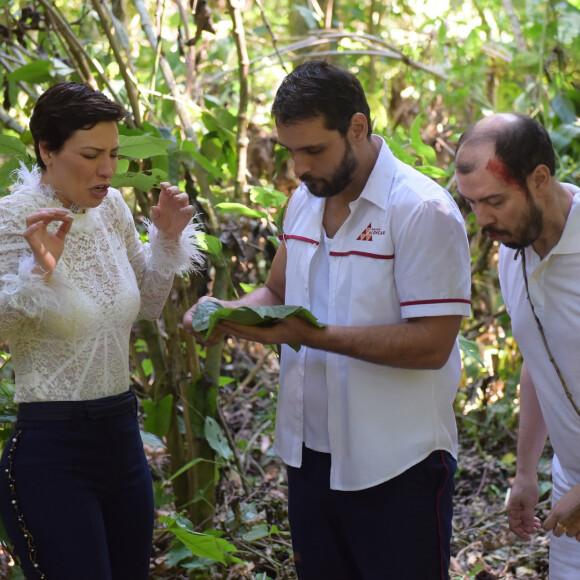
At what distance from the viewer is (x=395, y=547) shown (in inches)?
75.1

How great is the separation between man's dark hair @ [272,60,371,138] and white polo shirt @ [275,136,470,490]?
0.50ft

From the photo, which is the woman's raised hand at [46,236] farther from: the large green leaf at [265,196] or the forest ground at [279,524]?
the forest ground at [279,524]

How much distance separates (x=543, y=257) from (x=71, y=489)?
127 cm

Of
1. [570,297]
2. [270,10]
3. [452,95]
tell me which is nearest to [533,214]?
[570,297]

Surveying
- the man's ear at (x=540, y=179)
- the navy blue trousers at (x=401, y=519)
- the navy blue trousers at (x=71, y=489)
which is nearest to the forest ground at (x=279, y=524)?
the navy blue trousers at (x=71, y=489)

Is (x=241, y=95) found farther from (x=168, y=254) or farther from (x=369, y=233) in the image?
(x=369, y=233)

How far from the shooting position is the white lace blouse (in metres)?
1.89

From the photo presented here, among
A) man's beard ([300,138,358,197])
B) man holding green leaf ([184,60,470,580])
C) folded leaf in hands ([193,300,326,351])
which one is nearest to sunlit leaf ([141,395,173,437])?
man holding green leaf ([184,60,470,580])

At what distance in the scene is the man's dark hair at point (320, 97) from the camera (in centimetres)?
195

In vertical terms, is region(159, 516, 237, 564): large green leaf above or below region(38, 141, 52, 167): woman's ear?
below

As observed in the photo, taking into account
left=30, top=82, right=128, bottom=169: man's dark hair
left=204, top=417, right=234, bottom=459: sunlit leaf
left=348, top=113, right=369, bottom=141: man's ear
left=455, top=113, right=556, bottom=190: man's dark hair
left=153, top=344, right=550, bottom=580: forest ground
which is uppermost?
left=30, top=82, right=128, bottom=169: man's dark hair

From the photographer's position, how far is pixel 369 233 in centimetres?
194

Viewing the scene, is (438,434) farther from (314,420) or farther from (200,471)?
(200,471)

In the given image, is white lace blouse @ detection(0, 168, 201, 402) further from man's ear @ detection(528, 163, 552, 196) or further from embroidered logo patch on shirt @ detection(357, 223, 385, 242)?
man's ear @ detection(528, 163, 552, 196)
